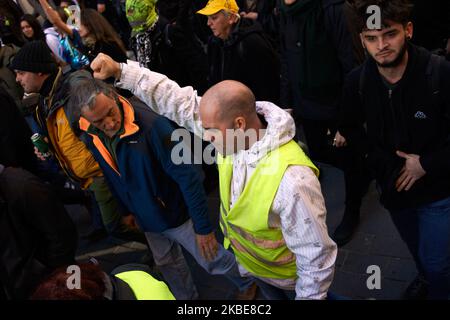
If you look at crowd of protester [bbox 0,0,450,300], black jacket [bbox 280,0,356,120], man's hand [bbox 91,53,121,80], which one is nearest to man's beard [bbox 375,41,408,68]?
crowd of protester [bbox 0,0,450,300]

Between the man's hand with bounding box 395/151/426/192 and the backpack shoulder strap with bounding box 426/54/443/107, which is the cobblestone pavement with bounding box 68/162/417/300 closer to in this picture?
the man's hand with bounding box 395/151/426/192

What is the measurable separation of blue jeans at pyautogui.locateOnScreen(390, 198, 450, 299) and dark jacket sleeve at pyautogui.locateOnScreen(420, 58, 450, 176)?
0.87 ft

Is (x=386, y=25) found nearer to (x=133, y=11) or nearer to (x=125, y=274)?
(x=125, y=274)

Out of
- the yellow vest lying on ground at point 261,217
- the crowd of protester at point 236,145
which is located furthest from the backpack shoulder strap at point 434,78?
the yellow vest lying on ground at point 261,217

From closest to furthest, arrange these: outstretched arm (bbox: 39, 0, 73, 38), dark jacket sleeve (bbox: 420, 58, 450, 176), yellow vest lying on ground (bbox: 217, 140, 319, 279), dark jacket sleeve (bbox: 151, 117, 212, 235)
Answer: yellow vest lying on ground (bbox: 217, 140, 319, 279), dark jacket sleeve (bbox: 420, 58, 450, 176), dark jacket sleeve (bbox: 151, 117, 212, 235), outstretched arm (bbox: 39, 0, 73, 38)

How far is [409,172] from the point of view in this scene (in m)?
2.34

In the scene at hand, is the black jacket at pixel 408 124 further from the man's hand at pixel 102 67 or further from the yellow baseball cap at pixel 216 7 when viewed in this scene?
the yellow baseball cap at pixel 216 7

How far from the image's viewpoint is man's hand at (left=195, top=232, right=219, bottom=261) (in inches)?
111

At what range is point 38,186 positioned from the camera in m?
2.59

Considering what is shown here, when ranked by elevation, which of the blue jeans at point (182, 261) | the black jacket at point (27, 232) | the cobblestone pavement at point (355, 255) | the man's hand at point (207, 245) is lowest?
the cobblestone pavement at point (355, 255)

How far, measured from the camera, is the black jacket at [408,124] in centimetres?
219

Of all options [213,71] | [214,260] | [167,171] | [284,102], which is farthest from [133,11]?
[214,260]

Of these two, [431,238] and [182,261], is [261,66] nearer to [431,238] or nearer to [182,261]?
[182,261]

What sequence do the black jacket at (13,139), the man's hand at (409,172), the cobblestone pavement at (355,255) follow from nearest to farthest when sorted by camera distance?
the man's hand at (409,172), the cobblestone pavement at (355,255), the black jacket at (13,139)
